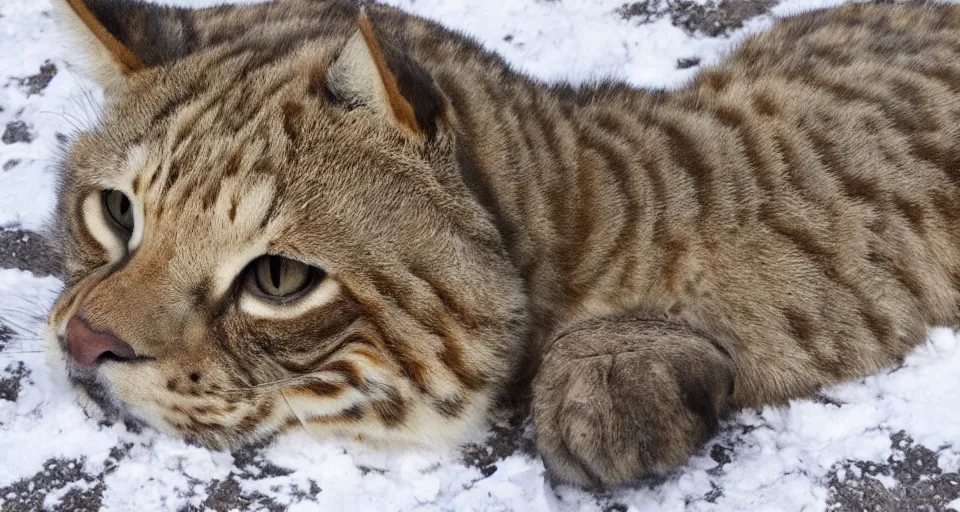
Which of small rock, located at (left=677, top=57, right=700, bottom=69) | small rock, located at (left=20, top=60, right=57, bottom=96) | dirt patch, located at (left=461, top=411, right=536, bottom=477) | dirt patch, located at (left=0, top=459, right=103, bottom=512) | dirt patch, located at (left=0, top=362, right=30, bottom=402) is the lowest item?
dirt patch, located at (left=461, top=411, right=536, bottom=477)

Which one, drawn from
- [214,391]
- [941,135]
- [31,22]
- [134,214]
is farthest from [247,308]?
[31,22]

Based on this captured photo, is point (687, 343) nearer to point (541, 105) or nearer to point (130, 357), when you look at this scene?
point (541, 105)

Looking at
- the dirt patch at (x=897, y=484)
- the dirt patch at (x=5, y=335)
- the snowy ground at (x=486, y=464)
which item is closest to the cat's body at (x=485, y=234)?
the snowy ground at (x=486, y=464)

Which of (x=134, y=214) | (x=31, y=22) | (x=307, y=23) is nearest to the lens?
(x=134, y=214)

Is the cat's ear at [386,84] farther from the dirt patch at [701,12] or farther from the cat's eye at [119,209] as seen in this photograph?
the dirt patch at [701,12]

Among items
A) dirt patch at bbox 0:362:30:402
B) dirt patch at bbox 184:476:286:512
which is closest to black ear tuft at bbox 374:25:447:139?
dirt patch at bbox 184:476:286:512

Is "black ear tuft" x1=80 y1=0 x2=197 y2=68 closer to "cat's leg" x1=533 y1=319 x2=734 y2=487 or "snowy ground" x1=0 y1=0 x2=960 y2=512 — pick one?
"snowy ground" x1=0 y1=0 x2=960 y2=512
